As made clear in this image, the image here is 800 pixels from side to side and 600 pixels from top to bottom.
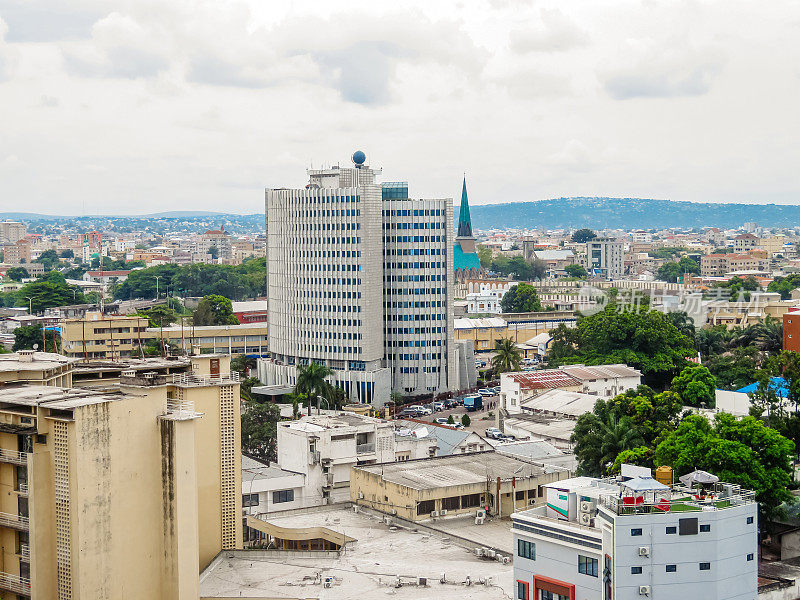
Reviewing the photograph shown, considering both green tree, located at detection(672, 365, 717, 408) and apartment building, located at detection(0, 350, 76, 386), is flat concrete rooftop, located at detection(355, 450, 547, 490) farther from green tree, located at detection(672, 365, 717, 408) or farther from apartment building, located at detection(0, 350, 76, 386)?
green tree, located at detection(672, 365, 717, 408)

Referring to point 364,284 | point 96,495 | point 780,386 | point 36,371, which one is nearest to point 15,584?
point 96,495

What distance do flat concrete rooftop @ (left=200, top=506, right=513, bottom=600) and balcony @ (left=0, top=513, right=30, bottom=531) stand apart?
5.67 metres

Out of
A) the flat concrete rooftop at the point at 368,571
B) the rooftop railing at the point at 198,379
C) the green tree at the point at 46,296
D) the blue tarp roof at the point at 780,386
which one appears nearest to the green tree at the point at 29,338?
the green tree at the point at 46,296

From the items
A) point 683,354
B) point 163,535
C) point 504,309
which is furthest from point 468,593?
point 504,309

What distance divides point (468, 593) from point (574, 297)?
133m

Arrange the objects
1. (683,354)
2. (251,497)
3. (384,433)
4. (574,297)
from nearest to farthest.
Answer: (251,497) < (384,433) < (683,354) < (574,297)

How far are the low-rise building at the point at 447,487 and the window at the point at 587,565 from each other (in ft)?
40.9

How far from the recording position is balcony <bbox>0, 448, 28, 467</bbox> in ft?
106

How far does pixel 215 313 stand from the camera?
12888 centimetres

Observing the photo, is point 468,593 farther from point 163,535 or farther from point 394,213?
point 394,213

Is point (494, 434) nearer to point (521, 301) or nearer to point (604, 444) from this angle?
point (604, 444)

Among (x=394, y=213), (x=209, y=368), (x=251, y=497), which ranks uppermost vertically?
(x=394, y=213)

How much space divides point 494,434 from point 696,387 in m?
13.0

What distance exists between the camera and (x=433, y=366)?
94062mm
